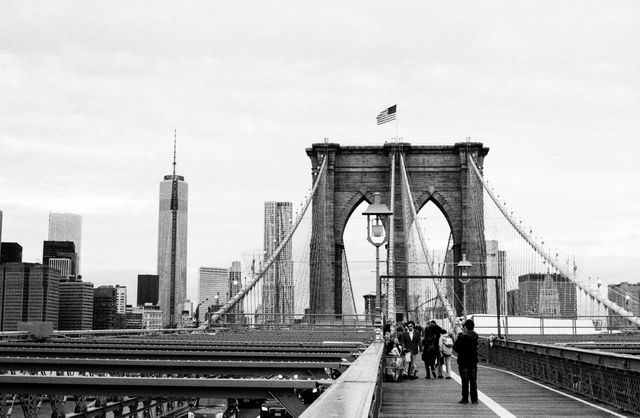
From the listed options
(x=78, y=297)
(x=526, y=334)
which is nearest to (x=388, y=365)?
(x=526, y=334)

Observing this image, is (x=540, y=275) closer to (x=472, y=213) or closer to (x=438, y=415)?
(x=472, y=213)

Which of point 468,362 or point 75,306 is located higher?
point 75,306

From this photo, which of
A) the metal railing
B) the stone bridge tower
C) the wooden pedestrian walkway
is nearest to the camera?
the metal railing

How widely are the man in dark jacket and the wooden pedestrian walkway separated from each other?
242 millimetres

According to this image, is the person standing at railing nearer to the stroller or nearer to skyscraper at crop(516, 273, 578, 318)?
the stroller

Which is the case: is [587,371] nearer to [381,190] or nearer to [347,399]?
[347,399]

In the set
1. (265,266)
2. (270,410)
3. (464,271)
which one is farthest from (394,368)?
(265,266)

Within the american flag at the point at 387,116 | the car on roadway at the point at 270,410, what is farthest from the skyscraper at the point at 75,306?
the car on roadway at the point at 270,410

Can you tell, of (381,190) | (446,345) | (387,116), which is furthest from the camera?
(381,190)

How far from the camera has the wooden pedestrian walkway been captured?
14.0 m

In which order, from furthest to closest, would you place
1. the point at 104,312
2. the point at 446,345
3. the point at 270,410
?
the point at 104,312, the point at 270,410, the point at 446,345

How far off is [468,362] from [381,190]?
178 ft

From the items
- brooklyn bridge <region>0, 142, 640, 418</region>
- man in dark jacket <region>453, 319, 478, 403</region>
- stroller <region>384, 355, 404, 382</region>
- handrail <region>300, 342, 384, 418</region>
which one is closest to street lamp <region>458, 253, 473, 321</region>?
brooklyn bridge <region>0, 142, 640, 418</region>

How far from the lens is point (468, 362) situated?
50.9 ft
